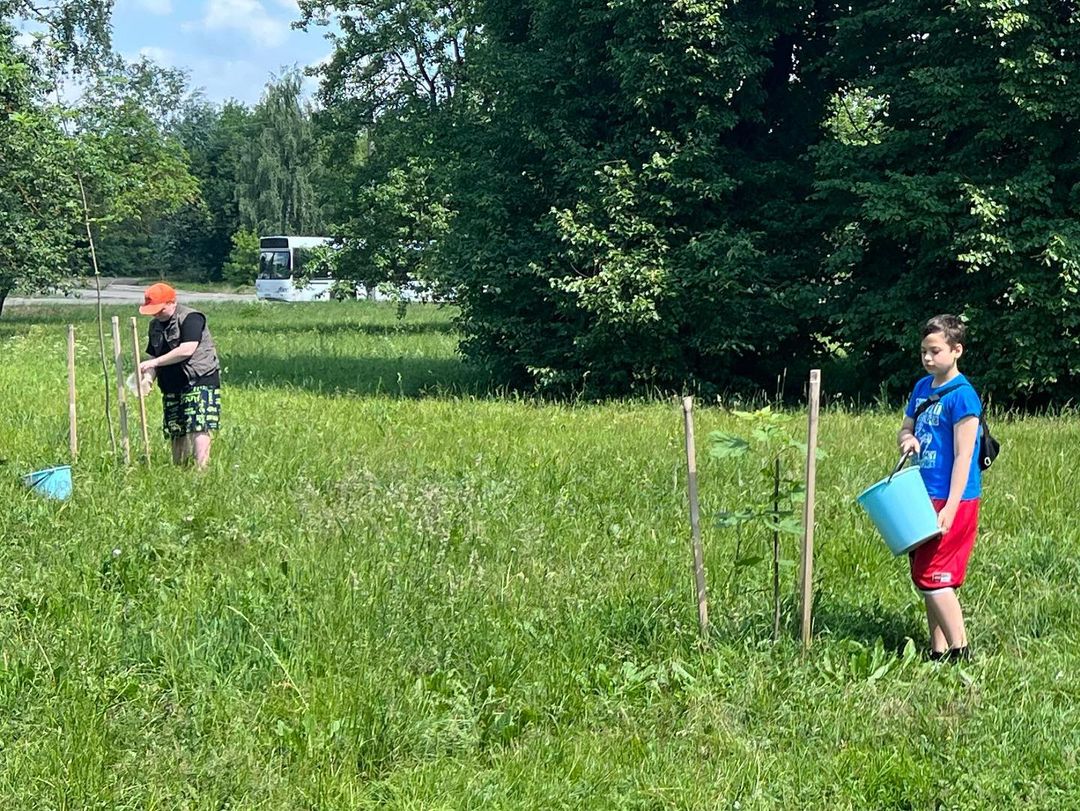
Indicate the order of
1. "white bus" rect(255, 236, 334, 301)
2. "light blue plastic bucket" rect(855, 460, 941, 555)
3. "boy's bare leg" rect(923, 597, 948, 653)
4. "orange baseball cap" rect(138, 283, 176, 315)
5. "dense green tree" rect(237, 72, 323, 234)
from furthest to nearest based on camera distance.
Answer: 1. "dense green tree" rect(237, 72, 323, 234)
2. "white bus" rect(255, 236, 334, 301)
3. "orange baseball cap" rect(138, 283, 176, 315)
4. "boy's bare leg" rect(923, 597, 948, 653)
5. "light blue plastic bucket" rect(855, 460, 941, 555)

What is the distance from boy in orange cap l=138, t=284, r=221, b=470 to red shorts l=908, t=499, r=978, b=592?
17.1ft

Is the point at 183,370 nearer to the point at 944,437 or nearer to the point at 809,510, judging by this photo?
the point at 809,510

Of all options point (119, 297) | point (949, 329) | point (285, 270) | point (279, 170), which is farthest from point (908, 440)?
point (279, 170)

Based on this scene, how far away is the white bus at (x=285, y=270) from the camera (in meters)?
44.7

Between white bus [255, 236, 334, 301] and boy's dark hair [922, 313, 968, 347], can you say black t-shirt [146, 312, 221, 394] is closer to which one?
boy's dark hair [922, 313, 968, 347]

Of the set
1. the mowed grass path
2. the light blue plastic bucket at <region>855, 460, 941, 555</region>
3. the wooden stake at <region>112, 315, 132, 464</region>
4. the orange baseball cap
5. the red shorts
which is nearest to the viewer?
the mowed grass path

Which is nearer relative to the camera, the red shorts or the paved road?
the red shorts

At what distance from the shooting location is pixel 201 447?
7762 millimetres

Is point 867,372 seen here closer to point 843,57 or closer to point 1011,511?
point 843,57

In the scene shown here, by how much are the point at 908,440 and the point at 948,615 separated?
78 cm

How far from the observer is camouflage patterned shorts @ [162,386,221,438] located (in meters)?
7.62

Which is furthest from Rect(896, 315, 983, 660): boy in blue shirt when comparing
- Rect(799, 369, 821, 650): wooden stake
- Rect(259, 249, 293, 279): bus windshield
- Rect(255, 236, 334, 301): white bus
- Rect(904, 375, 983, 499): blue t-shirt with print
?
Rect(259, 249, 293, 279): bus windshield

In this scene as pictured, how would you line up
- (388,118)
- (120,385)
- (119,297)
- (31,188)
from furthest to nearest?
(119,297)
(388,118)
(31,188)
(120,385)

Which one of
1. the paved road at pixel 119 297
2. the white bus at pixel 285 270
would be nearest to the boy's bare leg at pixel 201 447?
the white bus at pixel 285 270
